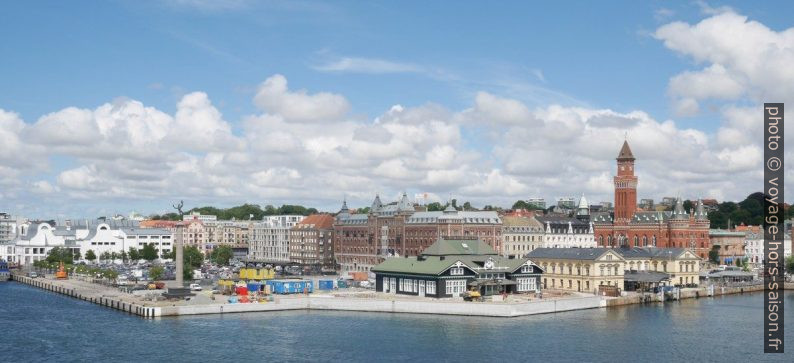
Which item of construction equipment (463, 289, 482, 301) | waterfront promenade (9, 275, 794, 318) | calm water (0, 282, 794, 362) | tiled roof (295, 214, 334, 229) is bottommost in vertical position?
calm water (0, 282, 794, 362)

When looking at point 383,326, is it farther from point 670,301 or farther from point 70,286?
point 70,286

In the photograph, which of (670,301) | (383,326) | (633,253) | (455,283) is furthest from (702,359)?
(633,253)

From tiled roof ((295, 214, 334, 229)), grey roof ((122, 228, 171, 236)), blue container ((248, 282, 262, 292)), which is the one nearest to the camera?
blue container ((248, 282, 262, 292))

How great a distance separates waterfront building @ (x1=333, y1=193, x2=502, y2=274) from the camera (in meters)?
141

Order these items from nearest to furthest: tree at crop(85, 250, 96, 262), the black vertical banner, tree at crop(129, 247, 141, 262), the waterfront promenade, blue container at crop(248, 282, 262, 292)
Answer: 1. the black vertical banner
2. the waterfront promenade
3. blue container at crop(248, 282, 262, 292)
4. tree at crop(85, 250, 96, 262)
5. tree at crop(129, 247, 141, 262)

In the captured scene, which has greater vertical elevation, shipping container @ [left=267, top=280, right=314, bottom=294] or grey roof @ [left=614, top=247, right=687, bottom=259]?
grey roof @ [left=614, top=247, right=687, bottom=259]

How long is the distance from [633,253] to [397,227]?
44557mm

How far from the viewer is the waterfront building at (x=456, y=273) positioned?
91.0 m

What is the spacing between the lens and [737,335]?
2808 inches

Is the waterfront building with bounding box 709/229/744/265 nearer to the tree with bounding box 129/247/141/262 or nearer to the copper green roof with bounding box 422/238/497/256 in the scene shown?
the copper green roof with bounding box 422/238/497/256

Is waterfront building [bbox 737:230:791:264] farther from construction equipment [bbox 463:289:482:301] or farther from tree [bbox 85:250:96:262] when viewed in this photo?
tree [bbox 85:250:96:262]

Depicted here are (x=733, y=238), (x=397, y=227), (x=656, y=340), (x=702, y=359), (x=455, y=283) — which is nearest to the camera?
(x=702, y=359)

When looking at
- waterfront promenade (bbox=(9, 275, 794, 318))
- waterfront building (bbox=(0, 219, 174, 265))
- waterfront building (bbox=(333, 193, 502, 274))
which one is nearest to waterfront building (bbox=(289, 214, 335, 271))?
waterfront building (bbox=(333, 193, 502, 274))

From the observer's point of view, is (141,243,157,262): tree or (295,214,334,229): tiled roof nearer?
(295,214,334,229): tiled roof
